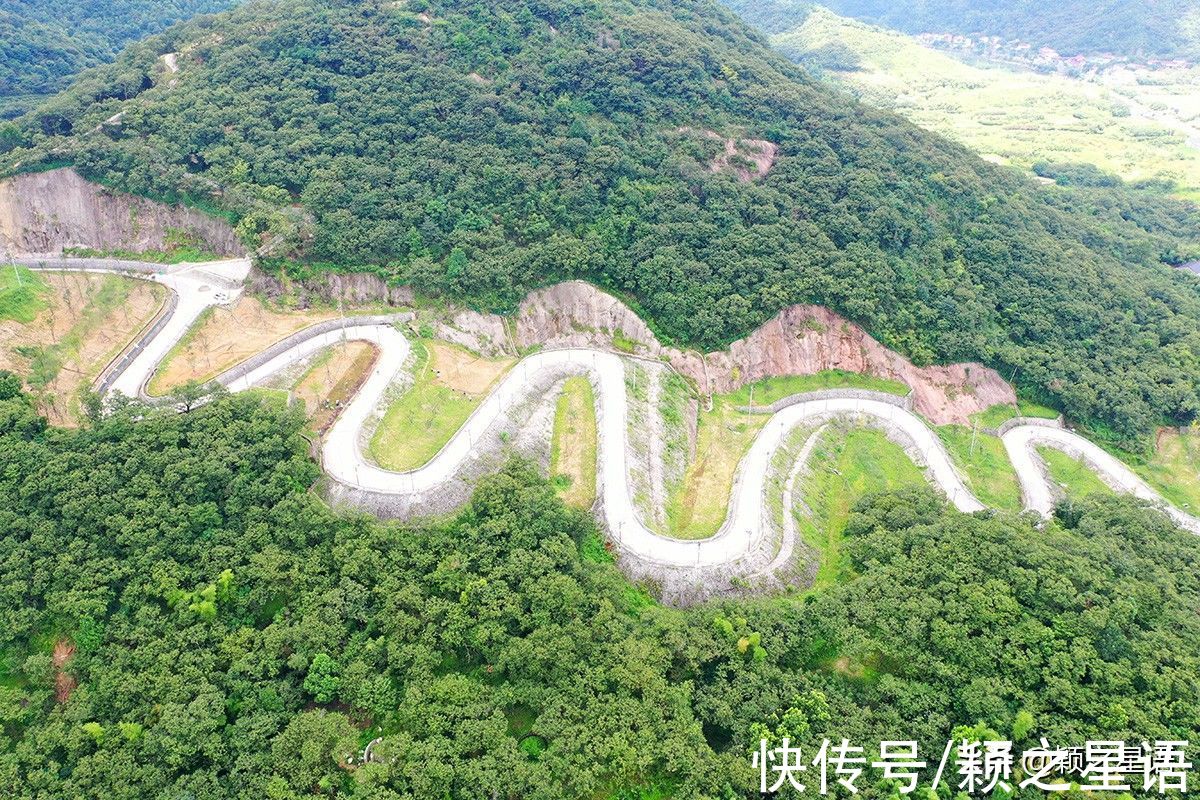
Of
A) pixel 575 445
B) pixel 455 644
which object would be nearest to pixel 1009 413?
pixel 575 445

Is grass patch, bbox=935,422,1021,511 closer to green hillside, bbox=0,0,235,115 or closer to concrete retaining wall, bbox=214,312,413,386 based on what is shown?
concrete retaining wall, bbox=214,312,413,386

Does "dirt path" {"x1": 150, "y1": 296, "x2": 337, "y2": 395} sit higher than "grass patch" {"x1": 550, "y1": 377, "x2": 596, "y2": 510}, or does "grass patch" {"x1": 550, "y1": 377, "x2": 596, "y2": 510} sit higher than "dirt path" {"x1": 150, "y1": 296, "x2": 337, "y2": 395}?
"dirt path" {"x1": 150, "y1": 296, "x2": 337, "y2": 395}

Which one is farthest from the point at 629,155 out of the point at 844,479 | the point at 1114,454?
the point at 1114,454

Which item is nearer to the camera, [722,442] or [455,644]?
[455,644]

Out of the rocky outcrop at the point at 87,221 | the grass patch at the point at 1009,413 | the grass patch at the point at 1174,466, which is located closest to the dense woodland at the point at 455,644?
the grass patch at the point at 1174,466

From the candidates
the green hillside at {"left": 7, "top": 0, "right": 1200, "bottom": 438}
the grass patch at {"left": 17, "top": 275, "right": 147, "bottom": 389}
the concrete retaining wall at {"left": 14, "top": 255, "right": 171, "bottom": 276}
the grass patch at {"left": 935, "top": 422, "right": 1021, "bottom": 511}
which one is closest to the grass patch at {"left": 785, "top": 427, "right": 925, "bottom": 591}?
the grass patch at {"left": 935, "top": 422, "right": 1021, "bottom": 511}

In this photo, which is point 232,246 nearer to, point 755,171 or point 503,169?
point 503,169

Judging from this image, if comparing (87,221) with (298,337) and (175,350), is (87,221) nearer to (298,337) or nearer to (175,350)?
(175,350)
